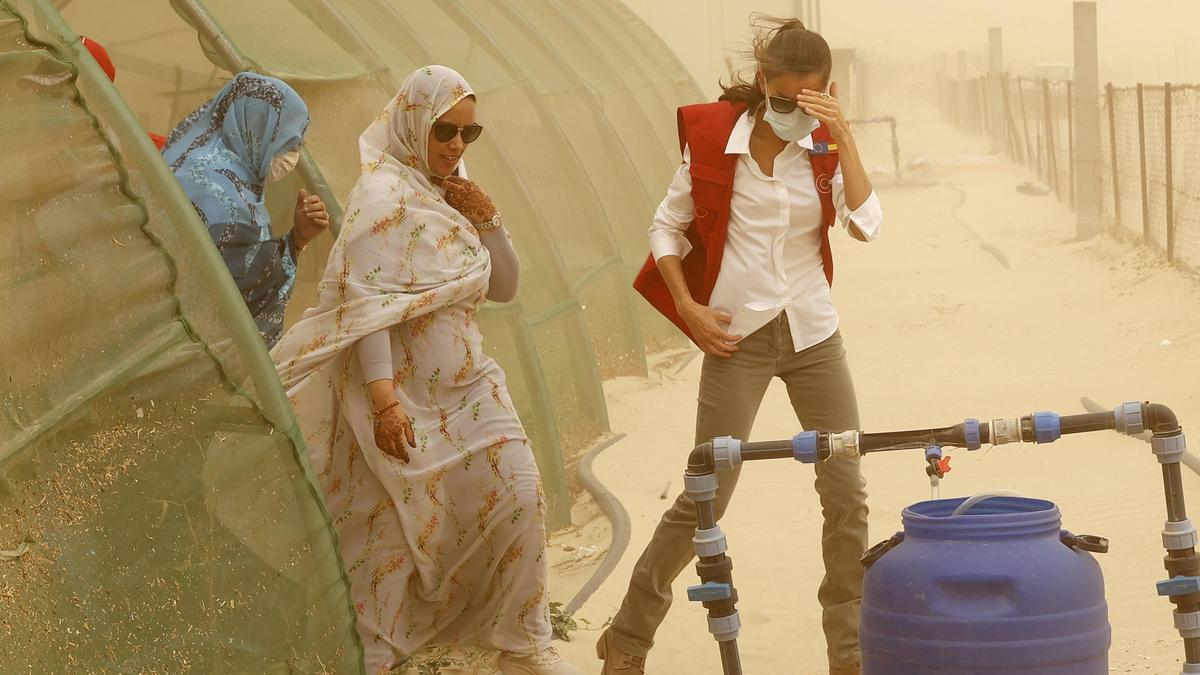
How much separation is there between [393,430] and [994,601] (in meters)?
1.81

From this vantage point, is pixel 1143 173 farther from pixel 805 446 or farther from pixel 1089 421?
pixel 805 446

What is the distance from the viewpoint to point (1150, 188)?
15961 millimetres

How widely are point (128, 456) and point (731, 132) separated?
1.87m

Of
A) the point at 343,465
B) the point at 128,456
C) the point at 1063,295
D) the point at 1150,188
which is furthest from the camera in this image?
the point at 1150,188

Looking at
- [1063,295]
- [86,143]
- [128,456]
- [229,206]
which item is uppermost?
[86,143]

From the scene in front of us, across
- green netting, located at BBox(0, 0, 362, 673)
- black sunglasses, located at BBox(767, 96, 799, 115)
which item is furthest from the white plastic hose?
green netting, located at BBox(0, 0, 362, 673)

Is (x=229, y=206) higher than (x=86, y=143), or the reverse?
(x=86, y=143)

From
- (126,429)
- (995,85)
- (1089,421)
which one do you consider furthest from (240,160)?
(995,85)

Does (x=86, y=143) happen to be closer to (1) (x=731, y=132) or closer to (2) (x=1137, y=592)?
(1) (x=731, y=132)

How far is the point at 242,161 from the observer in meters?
4.85

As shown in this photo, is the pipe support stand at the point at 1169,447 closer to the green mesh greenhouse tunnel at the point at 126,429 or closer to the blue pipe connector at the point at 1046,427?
the blue pipe connector at the point at 1046,427

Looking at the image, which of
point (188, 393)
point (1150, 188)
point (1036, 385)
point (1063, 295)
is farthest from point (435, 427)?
point (1150, 188)

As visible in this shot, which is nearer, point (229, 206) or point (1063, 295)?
point (229, 206)

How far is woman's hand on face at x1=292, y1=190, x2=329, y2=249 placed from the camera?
16.5ft
